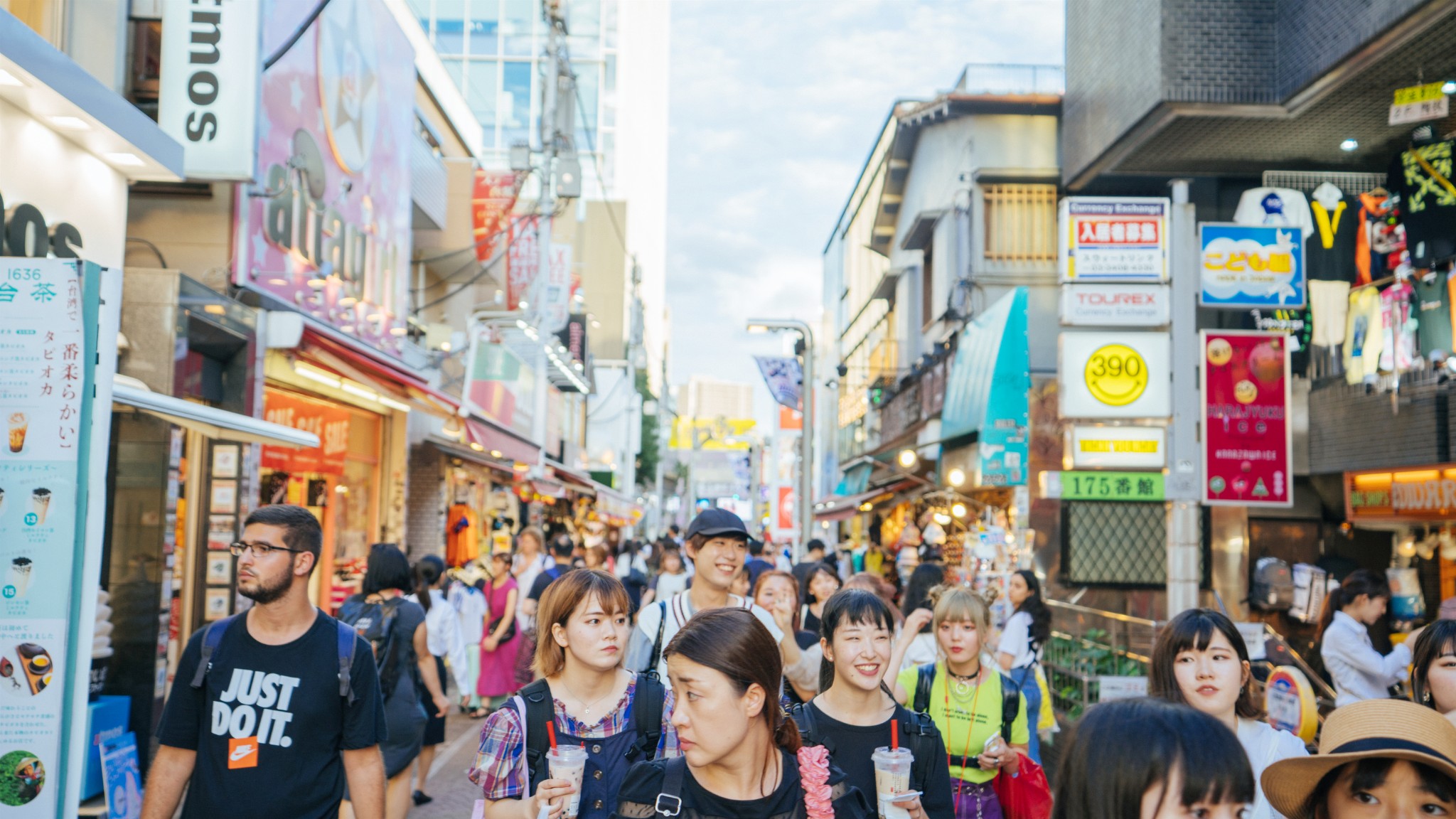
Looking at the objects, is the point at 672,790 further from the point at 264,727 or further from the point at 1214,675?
the point at 1214,675

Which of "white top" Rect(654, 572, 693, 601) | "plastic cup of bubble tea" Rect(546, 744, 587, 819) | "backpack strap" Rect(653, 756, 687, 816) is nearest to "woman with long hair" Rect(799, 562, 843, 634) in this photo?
"white top" Rect(654, 572, 693, 601)

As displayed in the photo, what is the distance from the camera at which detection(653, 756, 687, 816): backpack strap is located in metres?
2.52

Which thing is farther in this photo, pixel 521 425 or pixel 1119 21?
pixel 521 425

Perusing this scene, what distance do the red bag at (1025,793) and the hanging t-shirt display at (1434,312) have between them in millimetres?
9853

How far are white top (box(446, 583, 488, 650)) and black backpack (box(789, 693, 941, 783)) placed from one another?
30.1 feet

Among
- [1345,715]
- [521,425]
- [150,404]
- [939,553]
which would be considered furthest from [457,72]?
[1345,715]

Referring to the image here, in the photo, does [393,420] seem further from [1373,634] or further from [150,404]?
[1373,634]

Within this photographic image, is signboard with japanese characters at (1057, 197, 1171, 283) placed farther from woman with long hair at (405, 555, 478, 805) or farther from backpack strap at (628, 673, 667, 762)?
backpack strap at (628, 673, 667, 762)

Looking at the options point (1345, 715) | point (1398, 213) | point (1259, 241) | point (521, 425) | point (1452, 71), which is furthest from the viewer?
point (521, 425)

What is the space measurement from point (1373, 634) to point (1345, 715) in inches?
524

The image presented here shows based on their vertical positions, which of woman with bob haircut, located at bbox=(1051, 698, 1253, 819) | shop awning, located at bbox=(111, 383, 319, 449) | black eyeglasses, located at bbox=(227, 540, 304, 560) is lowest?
woman with bob haircut, located at bbox=(1051, 698, 1253, 819)

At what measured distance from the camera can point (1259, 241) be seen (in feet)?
32.9

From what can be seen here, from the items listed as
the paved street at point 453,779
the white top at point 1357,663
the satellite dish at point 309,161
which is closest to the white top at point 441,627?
the paved street at point 453,779

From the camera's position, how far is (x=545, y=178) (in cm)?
2167
